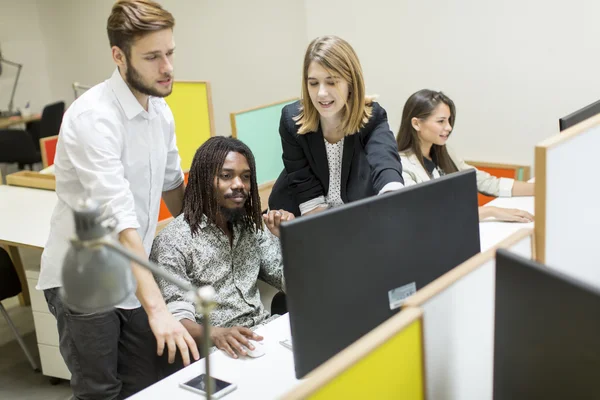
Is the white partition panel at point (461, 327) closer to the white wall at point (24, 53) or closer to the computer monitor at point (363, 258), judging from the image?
the computer monitor at point (363, 258)

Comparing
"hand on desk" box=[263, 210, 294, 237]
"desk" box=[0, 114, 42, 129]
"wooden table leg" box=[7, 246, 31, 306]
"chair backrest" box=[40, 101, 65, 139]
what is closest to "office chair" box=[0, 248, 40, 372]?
"wooden table leg" box=[7, 246, 31, 306]

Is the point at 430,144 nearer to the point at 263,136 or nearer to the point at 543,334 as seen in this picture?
the point at 263,136

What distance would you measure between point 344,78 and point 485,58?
215 cm

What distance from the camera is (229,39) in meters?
5.43

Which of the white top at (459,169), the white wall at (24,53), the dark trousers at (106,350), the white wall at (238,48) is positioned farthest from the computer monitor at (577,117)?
the white wall at (24,53)

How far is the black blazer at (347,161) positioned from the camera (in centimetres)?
203

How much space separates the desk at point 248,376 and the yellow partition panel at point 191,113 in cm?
227

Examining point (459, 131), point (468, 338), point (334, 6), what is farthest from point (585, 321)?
point (334, 6)

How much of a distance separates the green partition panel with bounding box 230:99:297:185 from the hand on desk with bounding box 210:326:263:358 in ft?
6.29

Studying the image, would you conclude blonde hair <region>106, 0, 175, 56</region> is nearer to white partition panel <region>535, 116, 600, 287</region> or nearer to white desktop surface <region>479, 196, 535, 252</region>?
white partition panel <region>535, 116, 600, 287</region>

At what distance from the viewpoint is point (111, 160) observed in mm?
1709

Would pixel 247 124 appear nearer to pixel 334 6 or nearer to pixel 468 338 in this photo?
pixel 334 6

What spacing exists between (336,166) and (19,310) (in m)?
2.38

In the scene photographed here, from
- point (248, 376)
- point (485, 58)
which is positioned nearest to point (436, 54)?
point (485, 58)
